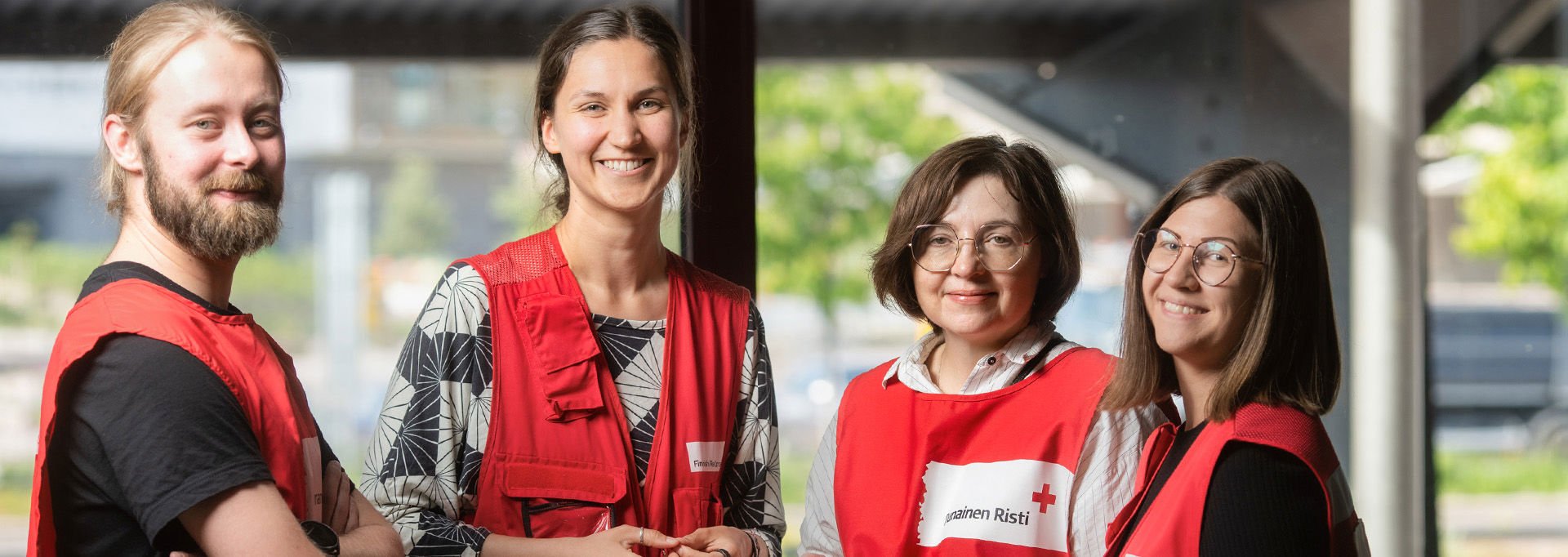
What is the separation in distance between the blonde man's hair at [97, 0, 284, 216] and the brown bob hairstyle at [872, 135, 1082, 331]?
941 millimetres

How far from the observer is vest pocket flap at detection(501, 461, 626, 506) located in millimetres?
1916

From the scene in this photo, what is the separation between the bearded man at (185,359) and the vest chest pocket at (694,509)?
48cm

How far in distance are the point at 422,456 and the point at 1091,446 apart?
39.0 inches

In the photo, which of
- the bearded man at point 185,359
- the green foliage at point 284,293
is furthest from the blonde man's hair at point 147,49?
the green foliage at point 284,293

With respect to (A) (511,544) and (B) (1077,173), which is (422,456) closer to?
(A) (511,544)

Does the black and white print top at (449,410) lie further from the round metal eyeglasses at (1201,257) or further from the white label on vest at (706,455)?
the round metal eyeglasses at (1201,257)

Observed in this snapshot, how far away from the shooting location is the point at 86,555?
1357 millimetres

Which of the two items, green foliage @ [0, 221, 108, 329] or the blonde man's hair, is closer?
the blonde man's hair

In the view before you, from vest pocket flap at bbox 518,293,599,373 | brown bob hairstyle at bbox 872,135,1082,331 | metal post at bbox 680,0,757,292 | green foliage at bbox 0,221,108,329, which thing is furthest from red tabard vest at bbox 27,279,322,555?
green foliage at bbox 0,221,108,329

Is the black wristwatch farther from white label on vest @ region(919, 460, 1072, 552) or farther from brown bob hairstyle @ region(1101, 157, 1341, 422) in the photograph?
brown bob hairstyle @ region(1101, 157, 1341, 422)

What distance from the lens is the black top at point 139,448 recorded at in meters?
1.31

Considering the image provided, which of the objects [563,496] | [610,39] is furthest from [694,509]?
[610,39]

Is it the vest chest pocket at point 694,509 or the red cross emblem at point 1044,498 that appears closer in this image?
the red cross emblem at point 1044,498

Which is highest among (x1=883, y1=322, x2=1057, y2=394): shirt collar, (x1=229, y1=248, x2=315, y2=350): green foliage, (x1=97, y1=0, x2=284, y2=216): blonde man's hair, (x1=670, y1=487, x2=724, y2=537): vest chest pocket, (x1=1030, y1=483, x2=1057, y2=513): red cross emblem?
(x1=97, y1=0, x2=284, y2=216): blonde man's hair
